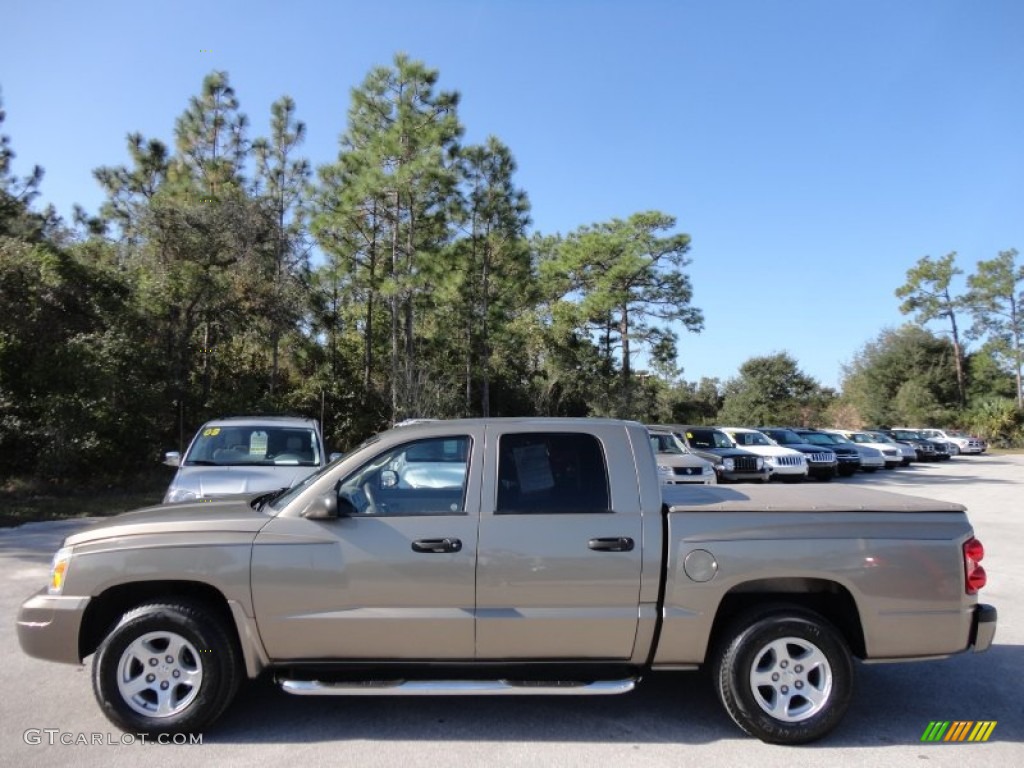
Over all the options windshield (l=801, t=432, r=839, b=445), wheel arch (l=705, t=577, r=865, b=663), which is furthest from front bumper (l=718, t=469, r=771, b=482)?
wheel arch (l=705, t=577, r=865, b=663)

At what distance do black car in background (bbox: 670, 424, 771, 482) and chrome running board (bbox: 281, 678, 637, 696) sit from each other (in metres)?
13.3

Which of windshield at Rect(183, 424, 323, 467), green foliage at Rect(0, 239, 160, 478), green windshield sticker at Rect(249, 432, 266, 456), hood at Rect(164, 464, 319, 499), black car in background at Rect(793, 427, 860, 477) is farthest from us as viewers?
black car in background at Rect(793, 427, 860, 477)

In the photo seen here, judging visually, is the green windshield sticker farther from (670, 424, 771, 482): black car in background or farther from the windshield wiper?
(670, 424, 771, 482): black car in background

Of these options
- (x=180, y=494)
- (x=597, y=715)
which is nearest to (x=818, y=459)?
(x=180, y=494)

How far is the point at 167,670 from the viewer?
12.8 feet

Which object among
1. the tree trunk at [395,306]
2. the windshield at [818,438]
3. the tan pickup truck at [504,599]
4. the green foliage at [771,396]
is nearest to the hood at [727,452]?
the windshield at [818,438]

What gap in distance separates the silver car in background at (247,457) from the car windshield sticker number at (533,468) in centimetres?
429

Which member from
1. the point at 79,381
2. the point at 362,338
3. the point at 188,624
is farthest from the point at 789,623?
the point at 362,338

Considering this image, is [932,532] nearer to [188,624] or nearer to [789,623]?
[789,623]

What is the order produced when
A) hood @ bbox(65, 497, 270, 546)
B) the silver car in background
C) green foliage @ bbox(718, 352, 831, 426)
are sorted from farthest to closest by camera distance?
green foliage @ bbox(718, 352, 831, 426) < the silver car in background < hood @ bbox(65, 497, 270, 546)

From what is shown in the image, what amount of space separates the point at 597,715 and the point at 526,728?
1.57 ft

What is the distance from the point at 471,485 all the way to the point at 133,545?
189 cm

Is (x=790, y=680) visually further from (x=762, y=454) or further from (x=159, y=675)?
(x=762, y=454)

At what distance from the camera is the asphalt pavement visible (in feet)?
12.1
